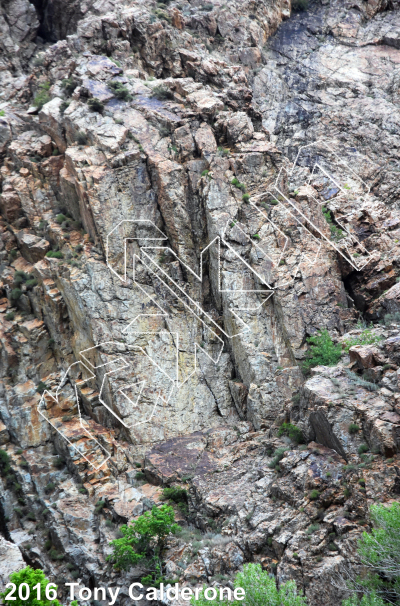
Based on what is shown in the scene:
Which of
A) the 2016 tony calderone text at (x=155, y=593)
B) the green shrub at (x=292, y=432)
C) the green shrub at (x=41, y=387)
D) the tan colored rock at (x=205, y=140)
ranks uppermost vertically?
the tan colored rock at (x=205, y=140)

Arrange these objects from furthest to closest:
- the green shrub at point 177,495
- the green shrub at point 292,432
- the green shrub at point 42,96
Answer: the green shrub at point 42,96 < the green shrub at point 177,495 < the green shrub at point 292,432

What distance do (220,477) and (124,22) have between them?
32828mm

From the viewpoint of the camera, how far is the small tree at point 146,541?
86.1 feet

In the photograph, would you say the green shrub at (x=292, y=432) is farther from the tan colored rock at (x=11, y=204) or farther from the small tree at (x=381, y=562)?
the tan colored rock at (x=11, y=204)

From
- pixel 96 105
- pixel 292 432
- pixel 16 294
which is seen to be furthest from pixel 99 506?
pixel 96 105

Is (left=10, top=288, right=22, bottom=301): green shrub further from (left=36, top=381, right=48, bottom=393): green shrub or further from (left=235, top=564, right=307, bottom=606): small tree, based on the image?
(left=235, top=564, right=307, bottom=606): small tree

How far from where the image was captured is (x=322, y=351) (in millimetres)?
30078

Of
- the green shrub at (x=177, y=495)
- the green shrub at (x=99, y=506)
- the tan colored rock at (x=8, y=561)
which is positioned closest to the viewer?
the tan colored rock at (x=8, y=561)

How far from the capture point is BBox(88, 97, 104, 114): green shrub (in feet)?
123

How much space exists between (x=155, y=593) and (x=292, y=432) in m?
9.20

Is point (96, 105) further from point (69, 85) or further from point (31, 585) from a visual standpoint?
point (31, 585)

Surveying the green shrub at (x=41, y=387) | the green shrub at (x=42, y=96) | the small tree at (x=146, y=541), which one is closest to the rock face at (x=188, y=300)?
the green shrub at (x=41, y=387)

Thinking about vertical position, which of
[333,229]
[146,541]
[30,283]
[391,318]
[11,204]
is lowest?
[146,541]

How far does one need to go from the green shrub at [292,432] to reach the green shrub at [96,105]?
2321 centimetres
